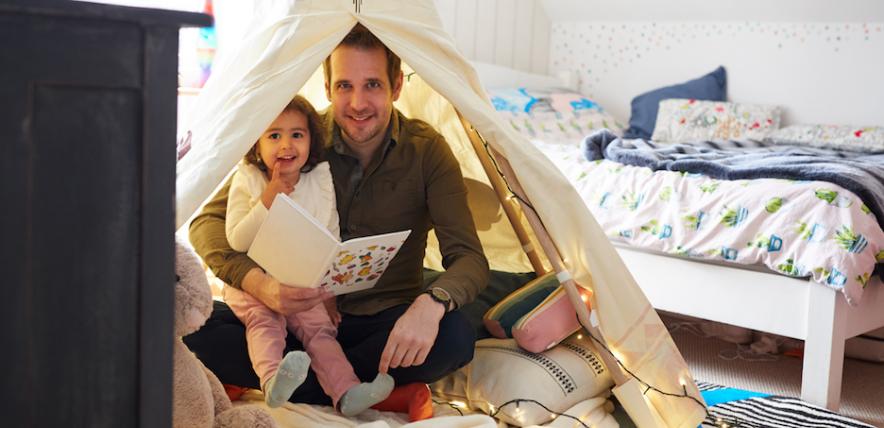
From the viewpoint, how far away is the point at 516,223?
7.09 feet

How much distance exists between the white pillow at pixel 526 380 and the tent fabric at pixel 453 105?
121mm

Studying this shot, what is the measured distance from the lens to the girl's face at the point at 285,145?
1799 mm

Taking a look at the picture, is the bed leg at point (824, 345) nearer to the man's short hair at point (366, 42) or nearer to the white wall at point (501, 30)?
the man's short hair at point (366, 42)

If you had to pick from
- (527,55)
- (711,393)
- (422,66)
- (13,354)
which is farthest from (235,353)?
(527,55)

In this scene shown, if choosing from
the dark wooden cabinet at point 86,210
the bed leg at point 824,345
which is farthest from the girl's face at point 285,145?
the bed leg at point 824,345

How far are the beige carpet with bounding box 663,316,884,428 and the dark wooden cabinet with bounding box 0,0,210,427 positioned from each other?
210cm

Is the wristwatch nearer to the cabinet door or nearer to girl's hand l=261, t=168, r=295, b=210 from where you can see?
girl's hand l=261, t=168, r=295, b=210

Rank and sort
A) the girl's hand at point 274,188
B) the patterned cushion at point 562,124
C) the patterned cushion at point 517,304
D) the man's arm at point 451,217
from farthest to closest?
the patterned cushion at point 562,124 → the patterned cushion at point 517,304 → the man's arm at point 451,217 → the girl's hand at point 274,188

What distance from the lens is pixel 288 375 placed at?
1.50 metres

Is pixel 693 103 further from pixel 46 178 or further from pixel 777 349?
pixel 46 178

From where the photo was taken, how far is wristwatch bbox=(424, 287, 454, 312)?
1.73 m

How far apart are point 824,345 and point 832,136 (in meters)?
1.49

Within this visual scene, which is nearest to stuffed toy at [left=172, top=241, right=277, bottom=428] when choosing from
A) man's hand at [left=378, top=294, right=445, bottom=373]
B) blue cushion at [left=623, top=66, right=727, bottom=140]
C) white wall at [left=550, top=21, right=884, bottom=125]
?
man's hand at [left=378, top=294, right=445, bottom=373]

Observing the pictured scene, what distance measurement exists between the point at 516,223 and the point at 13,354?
60.4 inches
